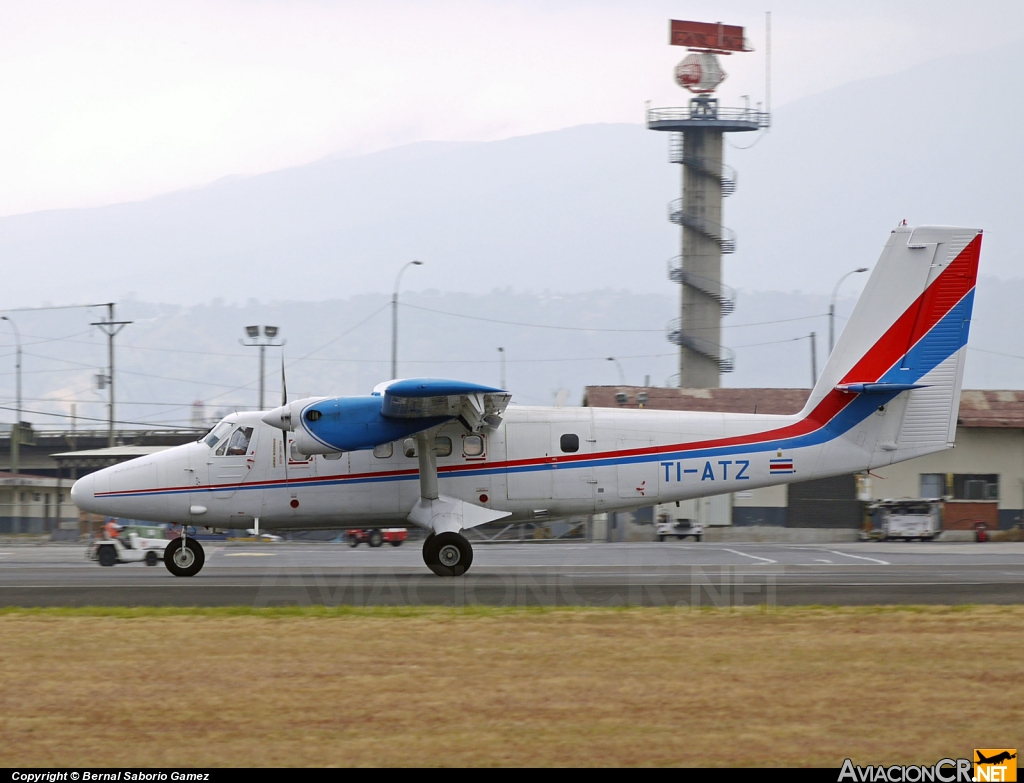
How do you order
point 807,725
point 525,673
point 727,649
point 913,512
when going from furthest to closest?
1. point 913,512
2. point 727,649
3. point 525,673
4. point 807,725

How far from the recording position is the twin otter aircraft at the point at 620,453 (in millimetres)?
18797

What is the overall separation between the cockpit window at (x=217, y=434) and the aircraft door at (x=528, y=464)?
493 centimetres

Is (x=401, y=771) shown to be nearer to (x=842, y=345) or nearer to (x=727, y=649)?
(x=727, y=649)

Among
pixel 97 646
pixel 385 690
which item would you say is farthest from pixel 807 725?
pixel 97 646

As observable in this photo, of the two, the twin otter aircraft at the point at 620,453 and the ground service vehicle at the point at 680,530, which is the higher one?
the twin otter aircraft at the point at 620,453

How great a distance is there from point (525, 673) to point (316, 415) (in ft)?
28.6

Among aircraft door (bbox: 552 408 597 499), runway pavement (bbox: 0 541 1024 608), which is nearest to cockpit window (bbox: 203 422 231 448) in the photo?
runway pavement (bbox: 0 541 1024 608)

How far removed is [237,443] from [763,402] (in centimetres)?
3326

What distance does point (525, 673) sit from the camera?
997 cm

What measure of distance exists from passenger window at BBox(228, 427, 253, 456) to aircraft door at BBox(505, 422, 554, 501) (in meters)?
4.54

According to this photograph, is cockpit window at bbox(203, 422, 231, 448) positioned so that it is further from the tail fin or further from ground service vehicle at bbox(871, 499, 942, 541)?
ground service vehicle at bbox(871, 499, 942, 541)

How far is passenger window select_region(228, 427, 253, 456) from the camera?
19141mm

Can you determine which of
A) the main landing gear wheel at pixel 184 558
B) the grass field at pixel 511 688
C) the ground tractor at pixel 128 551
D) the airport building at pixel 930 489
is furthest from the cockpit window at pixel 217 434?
the airport building at pixel 930 489

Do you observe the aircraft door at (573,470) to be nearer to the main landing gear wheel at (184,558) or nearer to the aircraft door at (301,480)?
the aircraft door at (301,480)
